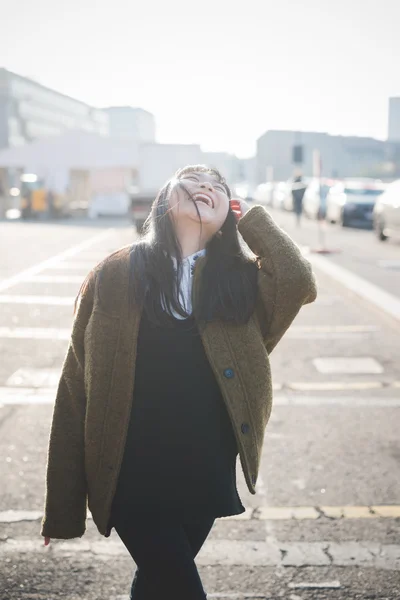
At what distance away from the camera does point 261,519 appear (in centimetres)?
413

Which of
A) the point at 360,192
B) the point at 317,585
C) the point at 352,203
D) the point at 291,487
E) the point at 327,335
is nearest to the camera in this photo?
Result: the point at 317,585

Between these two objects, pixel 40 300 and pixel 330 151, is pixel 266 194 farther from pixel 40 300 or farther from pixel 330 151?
pixel 330 151

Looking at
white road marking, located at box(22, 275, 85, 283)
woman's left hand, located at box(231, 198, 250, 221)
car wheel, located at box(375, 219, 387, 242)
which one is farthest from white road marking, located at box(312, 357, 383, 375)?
car wheel, located at box(375, 219, 387, 242)

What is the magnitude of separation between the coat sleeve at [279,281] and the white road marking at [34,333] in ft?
20.9

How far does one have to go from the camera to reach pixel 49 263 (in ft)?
56.2

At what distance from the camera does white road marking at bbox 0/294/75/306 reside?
11633 millimetres

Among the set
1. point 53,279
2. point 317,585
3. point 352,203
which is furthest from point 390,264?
point 317,585

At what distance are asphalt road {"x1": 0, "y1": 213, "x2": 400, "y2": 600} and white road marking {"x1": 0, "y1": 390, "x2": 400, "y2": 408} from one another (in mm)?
15

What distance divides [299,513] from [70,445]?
201 cm

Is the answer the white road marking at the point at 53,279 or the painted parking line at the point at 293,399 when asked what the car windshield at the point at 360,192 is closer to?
the white road marking at the point at 53,279

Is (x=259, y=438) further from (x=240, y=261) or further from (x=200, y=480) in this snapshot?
(x=240, y=261)

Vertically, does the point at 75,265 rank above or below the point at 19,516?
below

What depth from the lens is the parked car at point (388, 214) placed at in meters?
20.6

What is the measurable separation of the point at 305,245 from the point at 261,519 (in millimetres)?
17433
